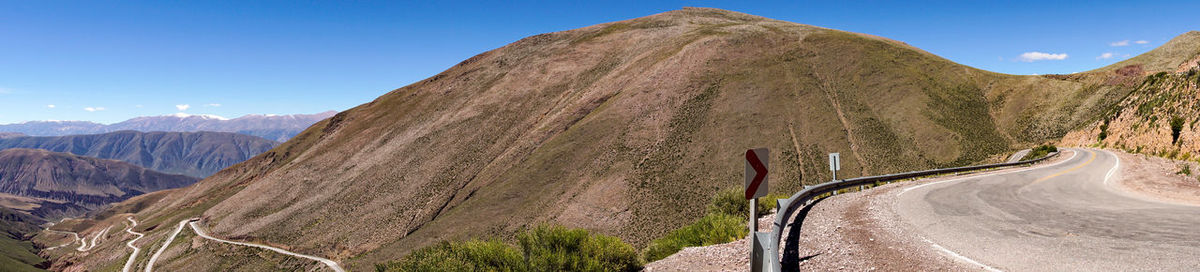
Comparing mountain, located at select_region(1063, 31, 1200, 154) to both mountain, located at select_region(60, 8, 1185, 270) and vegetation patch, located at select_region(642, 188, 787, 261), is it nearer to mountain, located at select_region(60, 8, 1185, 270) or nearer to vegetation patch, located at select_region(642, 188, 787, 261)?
mountain, located at select_region(60, 8, 1185, 270)

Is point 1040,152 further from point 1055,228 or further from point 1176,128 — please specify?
point 1055,228

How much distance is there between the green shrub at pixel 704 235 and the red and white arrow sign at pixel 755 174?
12.9 feet

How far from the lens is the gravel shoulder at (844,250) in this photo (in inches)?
262

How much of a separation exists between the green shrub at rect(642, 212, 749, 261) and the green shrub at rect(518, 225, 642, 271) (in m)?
1.55

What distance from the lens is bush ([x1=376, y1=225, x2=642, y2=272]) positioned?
426 inches

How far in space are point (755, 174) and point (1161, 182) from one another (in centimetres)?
1935

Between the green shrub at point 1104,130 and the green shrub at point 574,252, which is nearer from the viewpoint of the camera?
the green shrub at point 574,252

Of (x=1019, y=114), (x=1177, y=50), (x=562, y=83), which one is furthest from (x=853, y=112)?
(x=1177, y=50)

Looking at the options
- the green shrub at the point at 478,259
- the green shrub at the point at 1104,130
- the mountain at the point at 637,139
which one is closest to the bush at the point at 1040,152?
the green shrub at the point at 1104,130

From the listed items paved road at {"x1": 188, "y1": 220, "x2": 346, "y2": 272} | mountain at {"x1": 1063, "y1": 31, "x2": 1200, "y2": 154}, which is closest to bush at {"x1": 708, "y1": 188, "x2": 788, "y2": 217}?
mountain at {"x1": 1063, "y1": 31, "x2": 1200, "y2": 154}

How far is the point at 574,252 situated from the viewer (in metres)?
12.2

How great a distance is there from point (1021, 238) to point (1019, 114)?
6289cm

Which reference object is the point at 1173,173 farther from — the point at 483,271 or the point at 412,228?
the point at 412,228

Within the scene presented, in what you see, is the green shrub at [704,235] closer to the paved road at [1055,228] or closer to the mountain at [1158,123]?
the paved road at [1055,228]
